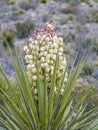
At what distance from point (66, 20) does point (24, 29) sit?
2.81 meters

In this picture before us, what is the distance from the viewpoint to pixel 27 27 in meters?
12.7

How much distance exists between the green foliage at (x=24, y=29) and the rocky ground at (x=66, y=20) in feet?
0.79

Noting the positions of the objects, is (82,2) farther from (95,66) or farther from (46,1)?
(95,66)

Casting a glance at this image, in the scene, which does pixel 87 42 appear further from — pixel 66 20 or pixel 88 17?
pixel 88 17

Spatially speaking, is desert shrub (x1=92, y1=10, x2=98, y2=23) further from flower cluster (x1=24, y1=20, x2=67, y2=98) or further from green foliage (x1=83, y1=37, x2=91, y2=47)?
flower cluster (x1=24, y1=20, x2=67, y2=98)

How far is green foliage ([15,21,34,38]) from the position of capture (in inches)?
478

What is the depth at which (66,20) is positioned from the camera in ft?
48.5

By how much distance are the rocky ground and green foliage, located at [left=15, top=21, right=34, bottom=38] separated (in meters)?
0.24

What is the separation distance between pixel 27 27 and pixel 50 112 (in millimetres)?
10079

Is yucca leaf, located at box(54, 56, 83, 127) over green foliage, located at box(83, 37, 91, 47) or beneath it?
over

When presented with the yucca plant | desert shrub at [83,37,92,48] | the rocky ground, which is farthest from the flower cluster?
desert shrub at [83,37,92,48]

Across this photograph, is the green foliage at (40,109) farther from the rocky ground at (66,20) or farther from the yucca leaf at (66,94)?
the rocky ground at (66,20)

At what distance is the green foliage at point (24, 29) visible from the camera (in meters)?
12.1

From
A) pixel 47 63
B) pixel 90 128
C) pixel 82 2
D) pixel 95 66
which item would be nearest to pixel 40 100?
pixel 47 63
